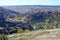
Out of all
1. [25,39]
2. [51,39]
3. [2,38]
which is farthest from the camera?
[25,39]

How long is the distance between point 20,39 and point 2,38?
11.1 feet

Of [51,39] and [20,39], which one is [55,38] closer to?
[51,39]

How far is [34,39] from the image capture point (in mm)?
18828

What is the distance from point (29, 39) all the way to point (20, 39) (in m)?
1.10

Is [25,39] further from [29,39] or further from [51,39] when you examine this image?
[51,39]

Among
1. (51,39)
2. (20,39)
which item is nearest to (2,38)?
(20,39)

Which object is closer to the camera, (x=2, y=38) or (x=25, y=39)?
(x=2, y=38)

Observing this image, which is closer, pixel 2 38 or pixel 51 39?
pixel 2 38

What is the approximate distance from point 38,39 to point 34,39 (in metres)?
0.46

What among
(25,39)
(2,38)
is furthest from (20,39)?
(2,38)

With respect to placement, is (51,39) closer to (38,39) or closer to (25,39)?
(38,39)

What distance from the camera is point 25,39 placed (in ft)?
64.2

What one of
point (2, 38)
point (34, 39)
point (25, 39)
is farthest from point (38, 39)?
point (2, 38)

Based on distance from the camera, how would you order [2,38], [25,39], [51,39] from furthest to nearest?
[25,39]
[51,39]
[2,38]
